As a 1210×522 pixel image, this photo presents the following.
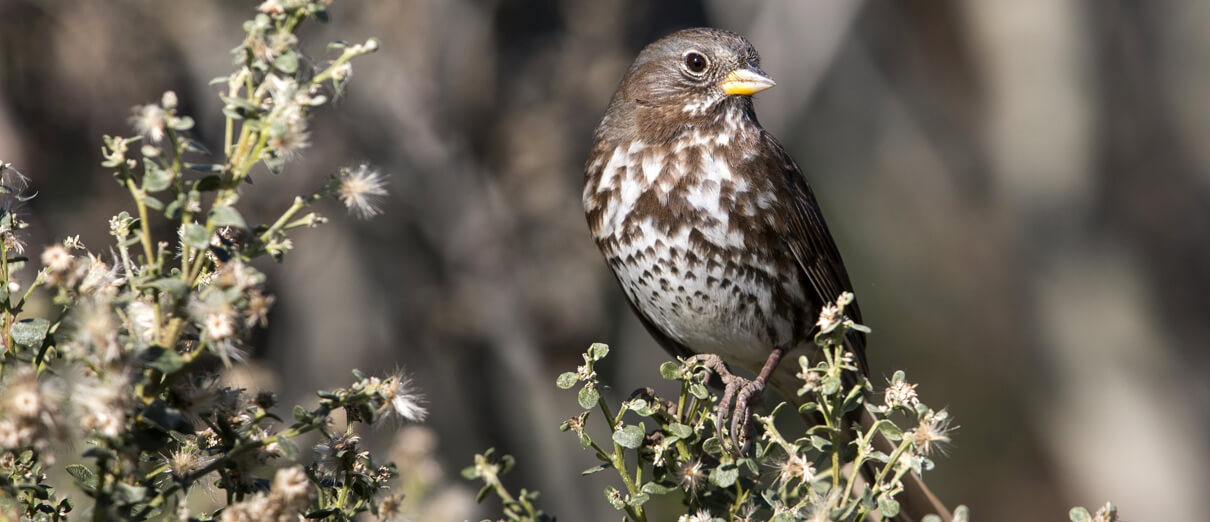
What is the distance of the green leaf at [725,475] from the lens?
213cm

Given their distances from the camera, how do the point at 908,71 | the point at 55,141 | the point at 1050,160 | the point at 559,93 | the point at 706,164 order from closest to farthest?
the point at 706,164 < the point at 55,141 < the point at 559,93 < the point at 1050,160 < the point at 908,71

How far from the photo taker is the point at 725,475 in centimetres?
214

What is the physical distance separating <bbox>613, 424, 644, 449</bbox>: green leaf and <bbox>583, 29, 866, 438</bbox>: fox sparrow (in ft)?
5.09

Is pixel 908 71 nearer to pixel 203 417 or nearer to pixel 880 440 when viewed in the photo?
pixel 880 440

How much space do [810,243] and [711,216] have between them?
1.69ft

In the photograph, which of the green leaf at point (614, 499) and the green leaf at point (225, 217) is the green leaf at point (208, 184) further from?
the green leaf at point (614, 499)

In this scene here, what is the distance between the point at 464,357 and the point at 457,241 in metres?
0.80

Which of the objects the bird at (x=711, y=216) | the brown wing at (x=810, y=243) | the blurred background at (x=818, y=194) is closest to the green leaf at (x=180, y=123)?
the blurred background at (x=818, y=194)

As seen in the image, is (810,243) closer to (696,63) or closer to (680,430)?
Answer: (696,63)

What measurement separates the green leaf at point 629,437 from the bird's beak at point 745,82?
6.68 ft

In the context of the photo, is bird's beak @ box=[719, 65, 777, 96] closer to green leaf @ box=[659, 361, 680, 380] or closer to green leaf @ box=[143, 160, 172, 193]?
green leaf @ box=[659, 361, 680, 380]

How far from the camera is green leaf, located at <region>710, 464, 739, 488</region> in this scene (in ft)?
6.99

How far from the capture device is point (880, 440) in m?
4.21

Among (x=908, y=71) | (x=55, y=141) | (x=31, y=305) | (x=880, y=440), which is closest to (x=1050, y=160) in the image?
(x=908, y=71)
